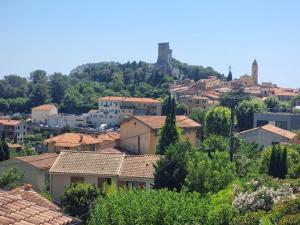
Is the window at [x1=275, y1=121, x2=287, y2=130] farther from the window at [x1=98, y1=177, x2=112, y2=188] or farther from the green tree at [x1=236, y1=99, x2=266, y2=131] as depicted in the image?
the window at [x1=98, y1=177, x2=112, y2=188]

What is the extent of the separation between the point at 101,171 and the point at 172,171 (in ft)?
20.3

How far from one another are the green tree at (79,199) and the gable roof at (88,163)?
548cm

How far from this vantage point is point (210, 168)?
70.8 feet

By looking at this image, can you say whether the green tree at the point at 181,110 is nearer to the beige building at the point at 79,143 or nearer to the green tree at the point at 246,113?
the green tree at the point at 246,113

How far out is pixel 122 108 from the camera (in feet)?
320

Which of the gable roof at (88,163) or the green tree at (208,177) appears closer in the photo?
the green tree at (208,177)

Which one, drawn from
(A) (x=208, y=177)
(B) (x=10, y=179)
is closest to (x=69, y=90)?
(B) (x=10, y=179)

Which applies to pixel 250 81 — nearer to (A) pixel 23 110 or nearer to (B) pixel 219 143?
(A) pixel 23 110

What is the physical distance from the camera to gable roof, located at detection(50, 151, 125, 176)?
28500mm

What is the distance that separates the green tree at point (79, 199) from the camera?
73.2 ft

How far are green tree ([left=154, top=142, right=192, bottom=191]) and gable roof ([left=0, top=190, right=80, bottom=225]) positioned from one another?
1590cm

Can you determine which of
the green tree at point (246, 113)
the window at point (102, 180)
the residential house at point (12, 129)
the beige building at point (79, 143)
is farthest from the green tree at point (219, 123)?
the residential house at point (12, 129)

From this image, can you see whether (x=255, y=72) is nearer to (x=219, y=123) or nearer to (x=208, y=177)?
(x=219, y=123)

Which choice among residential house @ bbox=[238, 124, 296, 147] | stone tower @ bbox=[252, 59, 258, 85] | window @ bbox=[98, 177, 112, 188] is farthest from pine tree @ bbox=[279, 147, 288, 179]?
stone tower @ bbox=[252, 59, 258, 85]
